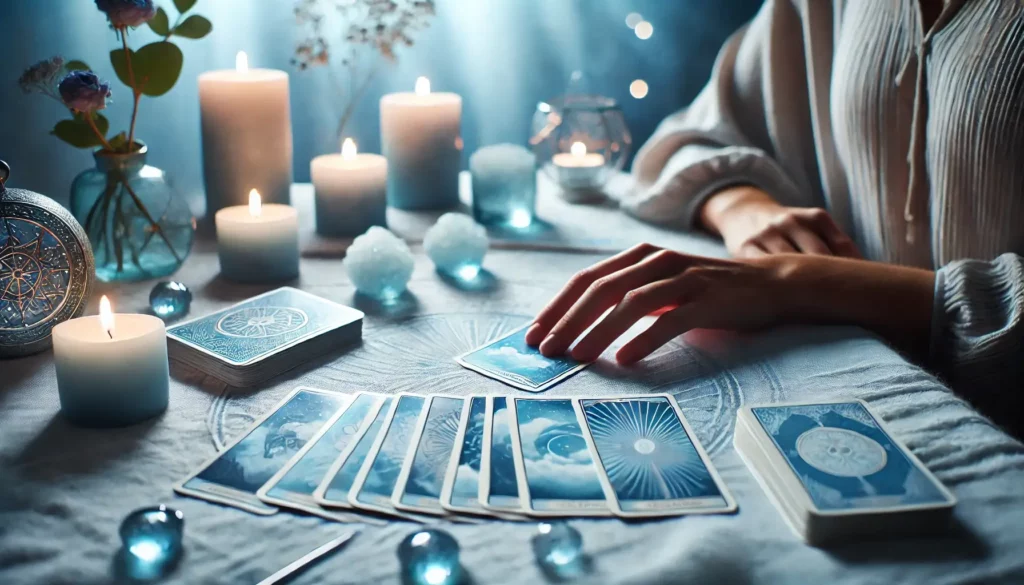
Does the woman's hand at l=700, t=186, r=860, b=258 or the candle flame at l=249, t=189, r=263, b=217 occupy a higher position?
the candle flame at l=249, t=189, r=263, b=217

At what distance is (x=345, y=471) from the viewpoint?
626 millimetres

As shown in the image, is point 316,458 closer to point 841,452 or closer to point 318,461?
point 318,461

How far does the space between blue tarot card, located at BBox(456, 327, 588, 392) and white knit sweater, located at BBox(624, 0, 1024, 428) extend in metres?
0.41

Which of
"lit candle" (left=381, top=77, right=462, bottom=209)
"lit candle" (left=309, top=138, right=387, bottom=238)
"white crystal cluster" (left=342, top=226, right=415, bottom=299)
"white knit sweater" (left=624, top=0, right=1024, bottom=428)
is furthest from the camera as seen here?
"lit candle" (left=381, top=77, right=462, bottom=209)

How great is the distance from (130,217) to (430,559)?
2.30 feet

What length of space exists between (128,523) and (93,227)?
0.59m

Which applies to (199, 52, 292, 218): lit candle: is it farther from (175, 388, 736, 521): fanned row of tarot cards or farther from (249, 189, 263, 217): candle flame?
(175, 388, 736, 521): fanned row of tarot cards

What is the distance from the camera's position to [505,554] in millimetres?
549

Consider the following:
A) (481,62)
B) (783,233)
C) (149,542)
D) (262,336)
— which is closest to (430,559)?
(149,542)

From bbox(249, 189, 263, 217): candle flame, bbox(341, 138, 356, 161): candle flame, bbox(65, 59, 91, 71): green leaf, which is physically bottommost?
bbox(249, 189, 263, 217): candle flame

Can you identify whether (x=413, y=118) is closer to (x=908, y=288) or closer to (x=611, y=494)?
(x=908, y=288)

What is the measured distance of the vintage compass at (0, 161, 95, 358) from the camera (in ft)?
2.61

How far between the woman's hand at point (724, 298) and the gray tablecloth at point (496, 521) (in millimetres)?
27

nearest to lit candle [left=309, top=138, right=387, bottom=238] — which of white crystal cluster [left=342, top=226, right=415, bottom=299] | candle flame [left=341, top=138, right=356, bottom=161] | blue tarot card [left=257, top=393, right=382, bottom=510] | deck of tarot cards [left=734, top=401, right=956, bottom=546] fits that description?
candle flame [left=341, top=138, right=356, bottom=161]
